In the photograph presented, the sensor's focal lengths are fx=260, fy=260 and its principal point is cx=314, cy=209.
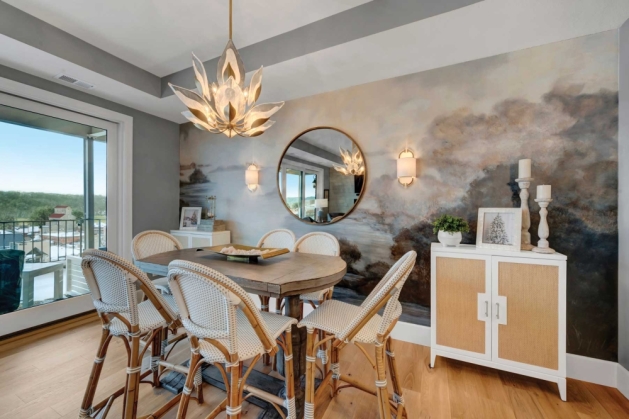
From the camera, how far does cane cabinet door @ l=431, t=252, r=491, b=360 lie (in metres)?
1.96

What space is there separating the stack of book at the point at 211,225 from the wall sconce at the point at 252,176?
670 millimetres

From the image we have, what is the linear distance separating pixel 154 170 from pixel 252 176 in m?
1.54

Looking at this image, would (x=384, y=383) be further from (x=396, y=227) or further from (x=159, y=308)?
(x=396, y=227)

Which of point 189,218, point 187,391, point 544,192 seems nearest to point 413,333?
point 544,192

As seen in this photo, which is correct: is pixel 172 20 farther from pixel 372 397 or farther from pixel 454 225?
pixel 372 397

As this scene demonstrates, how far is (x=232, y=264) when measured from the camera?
179 cm

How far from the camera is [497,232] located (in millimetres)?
2033

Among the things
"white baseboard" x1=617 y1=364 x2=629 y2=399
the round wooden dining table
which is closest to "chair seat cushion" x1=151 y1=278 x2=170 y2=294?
the round wooden dining table

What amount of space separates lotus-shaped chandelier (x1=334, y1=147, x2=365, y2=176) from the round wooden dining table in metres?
1.13

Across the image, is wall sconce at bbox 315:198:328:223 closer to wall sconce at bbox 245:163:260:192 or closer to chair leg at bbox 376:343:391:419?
wall sconce at bbox 245:163:260:192

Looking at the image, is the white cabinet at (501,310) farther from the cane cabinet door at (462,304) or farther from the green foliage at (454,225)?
the green foliage at (454,225)

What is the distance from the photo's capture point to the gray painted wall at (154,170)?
3.47m

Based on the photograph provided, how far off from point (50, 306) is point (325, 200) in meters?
3.11

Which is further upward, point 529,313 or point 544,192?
point 544,192
